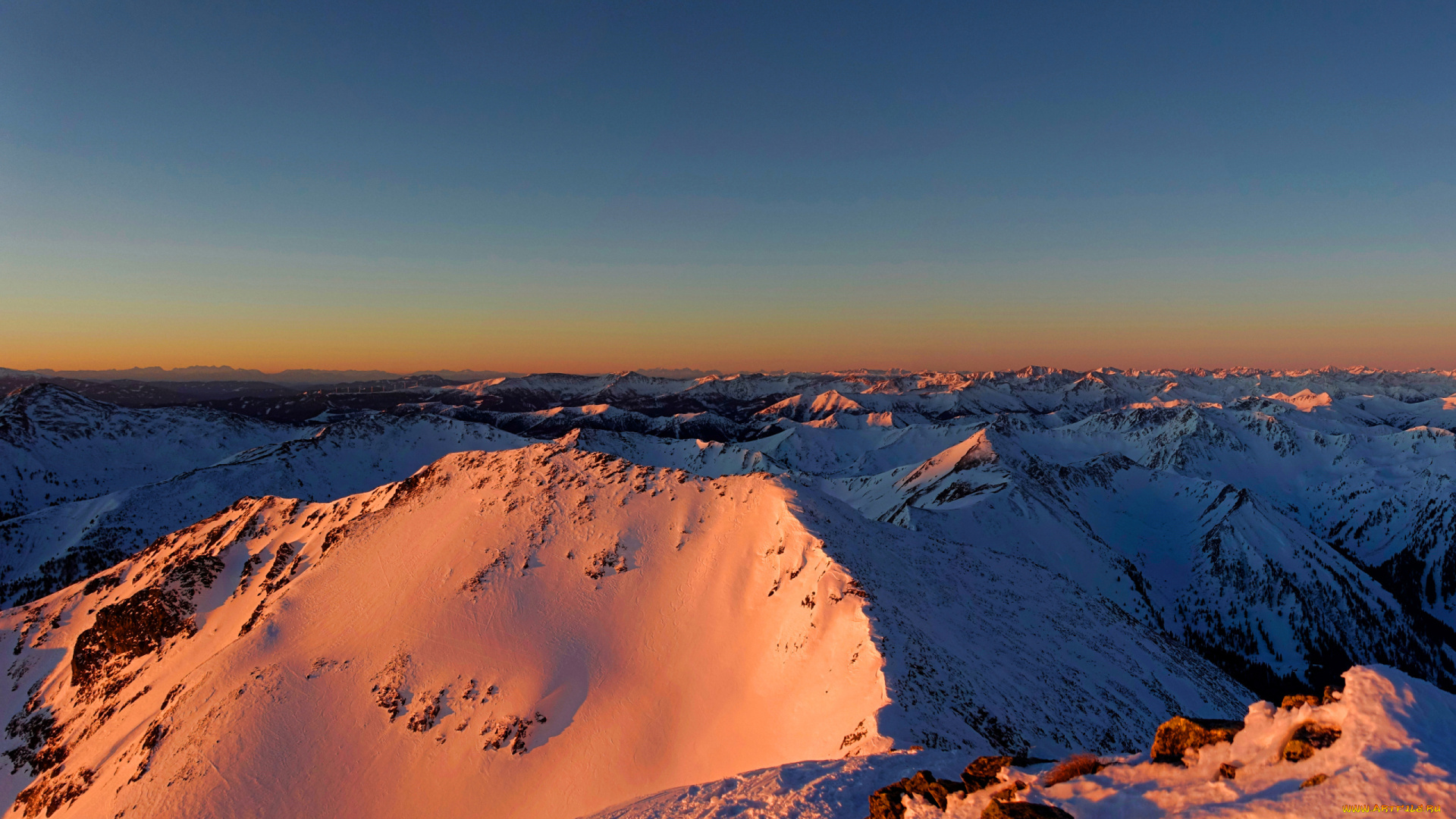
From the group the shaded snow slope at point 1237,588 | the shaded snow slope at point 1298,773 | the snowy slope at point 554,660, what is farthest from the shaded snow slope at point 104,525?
the shaded snow slope at point 1237,588

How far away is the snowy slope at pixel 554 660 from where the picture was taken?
48375 mm

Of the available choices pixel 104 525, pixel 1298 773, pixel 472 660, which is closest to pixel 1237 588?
pixel 472 660

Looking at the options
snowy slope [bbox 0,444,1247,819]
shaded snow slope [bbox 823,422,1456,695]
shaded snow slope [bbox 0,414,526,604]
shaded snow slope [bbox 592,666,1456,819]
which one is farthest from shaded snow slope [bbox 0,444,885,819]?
shaded snow slope [bbox 823,422,1456,695]

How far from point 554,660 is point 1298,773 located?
6314 centimetres

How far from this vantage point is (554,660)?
2434 inches

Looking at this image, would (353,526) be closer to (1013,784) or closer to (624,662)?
(624,662)

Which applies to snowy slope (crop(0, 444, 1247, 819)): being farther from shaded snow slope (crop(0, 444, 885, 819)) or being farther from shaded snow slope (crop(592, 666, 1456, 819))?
shaded snow slope (crop(592, 666, 1456, 819))

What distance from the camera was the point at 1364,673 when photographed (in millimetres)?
13383

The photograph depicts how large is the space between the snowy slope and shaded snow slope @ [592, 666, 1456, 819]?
21.1 meters

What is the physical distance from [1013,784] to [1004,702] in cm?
3548

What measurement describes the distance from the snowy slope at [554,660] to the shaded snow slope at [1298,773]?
21.1 m

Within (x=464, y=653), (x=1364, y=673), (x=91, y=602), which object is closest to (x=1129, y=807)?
(x=1364, y=673)

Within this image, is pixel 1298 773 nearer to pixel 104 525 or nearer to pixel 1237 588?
pixel 104 525

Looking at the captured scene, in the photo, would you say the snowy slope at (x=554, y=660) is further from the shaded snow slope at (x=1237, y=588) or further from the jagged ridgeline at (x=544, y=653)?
the shaded snow slope at (x=1237, y=588)
